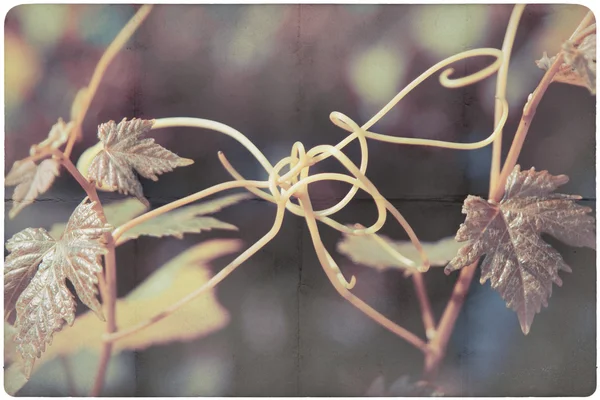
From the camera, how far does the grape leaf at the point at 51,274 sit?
5.78 ft

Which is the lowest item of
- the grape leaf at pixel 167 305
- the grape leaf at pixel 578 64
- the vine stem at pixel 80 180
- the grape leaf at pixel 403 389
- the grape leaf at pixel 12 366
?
the grape leaf at pixel 403 389

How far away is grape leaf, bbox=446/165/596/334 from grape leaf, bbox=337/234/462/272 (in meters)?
0.04

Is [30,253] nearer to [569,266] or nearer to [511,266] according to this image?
[511,266]

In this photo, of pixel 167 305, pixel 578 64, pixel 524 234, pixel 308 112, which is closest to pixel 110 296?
pixel 167 305

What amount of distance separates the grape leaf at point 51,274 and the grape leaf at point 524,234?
0.98 m

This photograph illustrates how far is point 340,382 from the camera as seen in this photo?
1846 mm

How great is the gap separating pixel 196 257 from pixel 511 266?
865 millimetres

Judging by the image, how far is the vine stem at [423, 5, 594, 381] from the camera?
1.79 meters

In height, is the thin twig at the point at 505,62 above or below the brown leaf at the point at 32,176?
above

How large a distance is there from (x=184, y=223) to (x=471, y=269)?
0.81m

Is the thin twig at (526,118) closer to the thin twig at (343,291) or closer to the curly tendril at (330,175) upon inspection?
the curly tendril at (330,175)

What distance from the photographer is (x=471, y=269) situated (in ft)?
5.93

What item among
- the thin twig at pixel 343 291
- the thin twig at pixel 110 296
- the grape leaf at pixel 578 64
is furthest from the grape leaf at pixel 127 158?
the grape leaf at pixel 578 64

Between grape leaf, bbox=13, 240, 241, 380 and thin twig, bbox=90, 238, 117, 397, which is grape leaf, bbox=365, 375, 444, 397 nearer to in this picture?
grape leaf, bbox=13, 240, 241, 380
